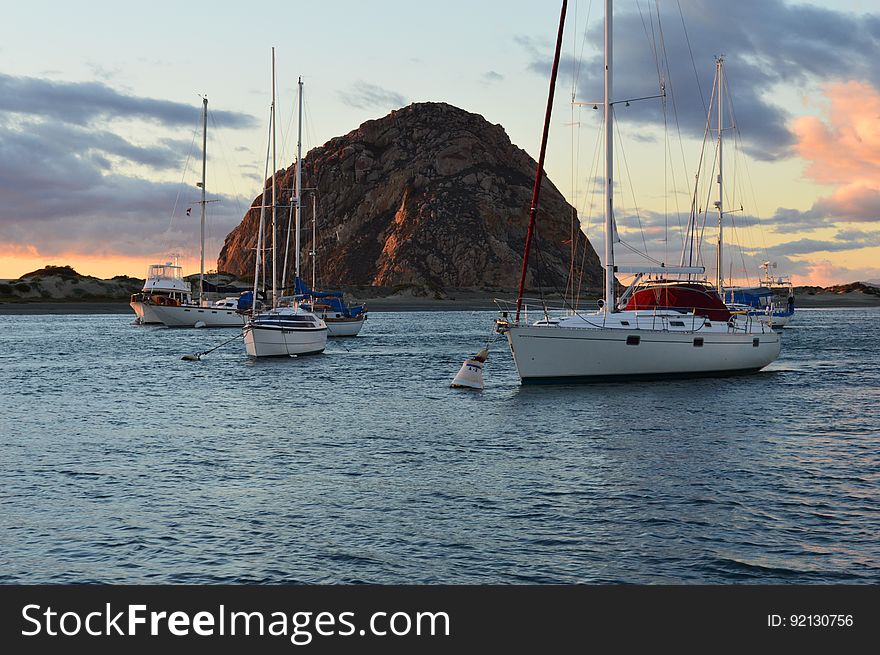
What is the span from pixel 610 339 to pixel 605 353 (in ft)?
1.81

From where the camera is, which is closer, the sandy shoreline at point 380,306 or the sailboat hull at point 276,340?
the sailboat hull at point 276,340

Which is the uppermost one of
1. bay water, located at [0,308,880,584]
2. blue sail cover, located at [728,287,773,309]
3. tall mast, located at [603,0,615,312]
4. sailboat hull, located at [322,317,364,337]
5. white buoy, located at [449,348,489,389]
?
tall mast, located at [603,0,615,312]

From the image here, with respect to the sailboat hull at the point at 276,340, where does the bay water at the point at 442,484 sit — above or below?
below

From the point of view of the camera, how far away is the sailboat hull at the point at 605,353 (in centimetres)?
3170

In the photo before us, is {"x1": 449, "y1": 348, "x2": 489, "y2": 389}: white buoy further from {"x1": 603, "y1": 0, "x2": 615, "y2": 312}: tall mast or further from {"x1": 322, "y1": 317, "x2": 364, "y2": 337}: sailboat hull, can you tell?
{"x1": 322, "y1": 317, "x2": 364, "y2": 337}: sailboat hull

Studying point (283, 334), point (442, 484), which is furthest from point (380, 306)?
point (442, 484)

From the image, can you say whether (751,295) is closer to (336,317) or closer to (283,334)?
(336,317)

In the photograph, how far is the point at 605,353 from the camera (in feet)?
105

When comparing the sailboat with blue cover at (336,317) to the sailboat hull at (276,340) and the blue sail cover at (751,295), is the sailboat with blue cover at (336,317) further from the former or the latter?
the blue sail cover at (751,295)

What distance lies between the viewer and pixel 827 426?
2420 centimetres

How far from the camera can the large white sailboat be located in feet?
104

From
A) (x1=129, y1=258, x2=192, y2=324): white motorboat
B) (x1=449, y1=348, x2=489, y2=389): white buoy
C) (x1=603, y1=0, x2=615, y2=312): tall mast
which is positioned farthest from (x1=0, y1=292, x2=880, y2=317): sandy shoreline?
(x1=603, y1=0, x2=615, y2=312): tall mast

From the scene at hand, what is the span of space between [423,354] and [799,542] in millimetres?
42422

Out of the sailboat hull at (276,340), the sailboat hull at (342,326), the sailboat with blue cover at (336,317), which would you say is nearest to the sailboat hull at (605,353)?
the sailboat hull at (276,340)
